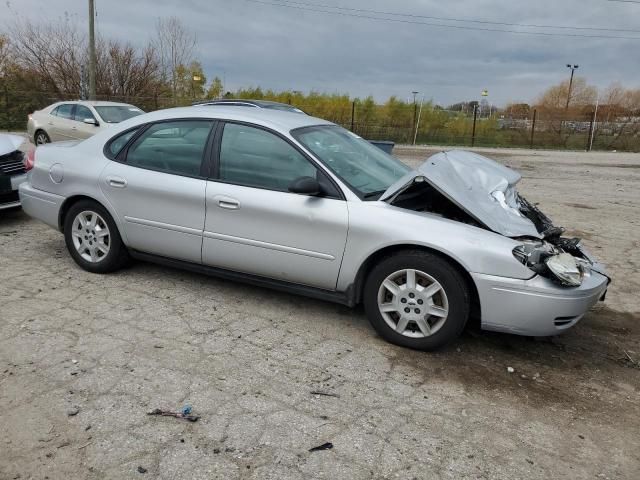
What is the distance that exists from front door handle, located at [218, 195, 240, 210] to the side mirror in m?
0.51

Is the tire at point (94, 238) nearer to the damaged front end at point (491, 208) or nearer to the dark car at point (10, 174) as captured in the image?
the dark car at point (10, 174)

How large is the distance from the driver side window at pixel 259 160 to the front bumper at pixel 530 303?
58.6 inches

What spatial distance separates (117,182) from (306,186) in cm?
179

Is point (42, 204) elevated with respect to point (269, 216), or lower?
lower

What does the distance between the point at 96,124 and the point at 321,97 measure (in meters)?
19.0

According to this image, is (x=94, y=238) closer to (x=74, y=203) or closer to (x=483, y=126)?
(x=74, y=203)

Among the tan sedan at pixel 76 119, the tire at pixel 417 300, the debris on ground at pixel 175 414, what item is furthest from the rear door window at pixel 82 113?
the debris on ground at pixel 175 414

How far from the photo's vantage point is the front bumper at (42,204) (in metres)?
4.75

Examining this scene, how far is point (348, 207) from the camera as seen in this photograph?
3.64m

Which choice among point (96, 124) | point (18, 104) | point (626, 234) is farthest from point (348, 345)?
point (18, 104)

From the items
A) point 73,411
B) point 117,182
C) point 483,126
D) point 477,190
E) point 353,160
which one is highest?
point 483,126

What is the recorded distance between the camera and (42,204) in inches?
191

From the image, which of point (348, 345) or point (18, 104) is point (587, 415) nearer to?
point (348, 345)

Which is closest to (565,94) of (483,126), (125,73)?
(483,126)
